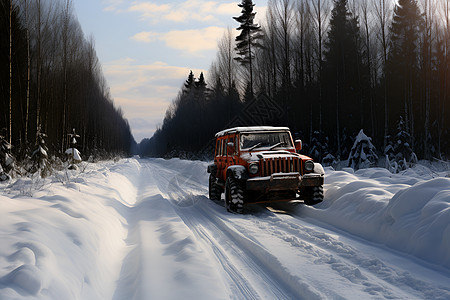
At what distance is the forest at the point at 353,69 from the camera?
25203mm

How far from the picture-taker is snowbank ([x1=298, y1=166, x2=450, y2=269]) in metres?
4.24

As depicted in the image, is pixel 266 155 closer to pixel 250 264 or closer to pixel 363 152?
pixel 250 264

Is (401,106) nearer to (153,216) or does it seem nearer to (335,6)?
(335,6)

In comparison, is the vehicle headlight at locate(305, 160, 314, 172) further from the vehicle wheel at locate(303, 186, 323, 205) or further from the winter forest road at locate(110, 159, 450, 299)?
the winter forest road at locate(110, 159, 450, 299)

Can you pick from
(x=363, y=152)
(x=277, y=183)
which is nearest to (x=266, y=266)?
(x=277, y=183)

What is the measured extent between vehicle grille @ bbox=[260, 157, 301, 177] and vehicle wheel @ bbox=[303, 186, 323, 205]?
2.31 feet

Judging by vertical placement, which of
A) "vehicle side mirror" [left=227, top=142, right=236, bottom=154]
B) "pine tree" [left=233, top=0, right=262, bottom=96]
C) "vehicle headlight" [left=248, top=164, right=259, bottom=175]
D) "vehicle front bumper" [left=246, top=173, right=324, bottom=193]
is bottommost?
"vehicle front bumper" [left=246, top=173, right=324, bottom=193]

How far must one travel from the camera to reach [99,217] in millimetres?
5969

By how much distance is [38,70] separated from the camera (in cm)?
1848

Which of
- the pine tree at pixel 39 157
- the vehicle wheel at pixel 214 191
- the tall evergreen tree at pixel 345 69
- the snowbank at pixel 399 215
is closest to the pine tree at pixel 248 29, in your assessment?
the tall evergreen tree at pixel 345 69

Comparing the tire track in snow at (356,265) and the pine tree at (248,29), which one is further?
the pine tree at (248,29)

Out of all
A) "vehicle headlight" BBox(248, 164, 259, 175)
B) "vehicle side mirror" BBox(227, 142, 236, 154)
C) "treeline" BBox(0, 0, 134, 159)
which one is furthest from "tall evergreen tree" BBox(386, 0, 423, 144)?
"treeline" BBox(0, 0, 134, 159)

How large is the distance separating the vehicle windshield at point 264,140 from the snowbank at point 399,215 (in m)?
2.18

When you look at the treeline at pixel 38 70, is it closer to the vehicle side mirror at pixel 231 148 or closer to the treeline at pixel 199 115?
the vehicle side mirror at pixel 231 148
